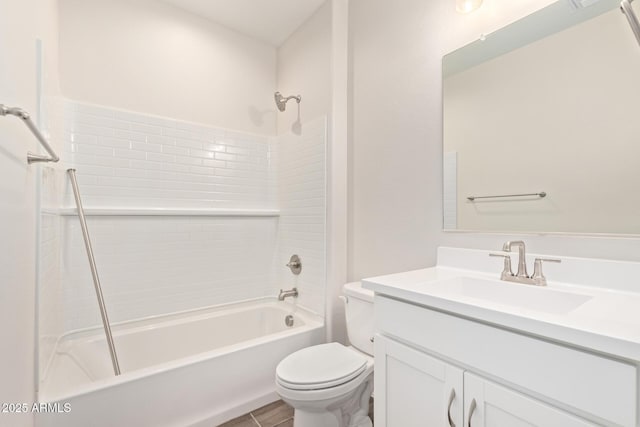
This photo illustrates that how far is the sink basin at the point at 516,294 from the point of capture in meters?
0.91

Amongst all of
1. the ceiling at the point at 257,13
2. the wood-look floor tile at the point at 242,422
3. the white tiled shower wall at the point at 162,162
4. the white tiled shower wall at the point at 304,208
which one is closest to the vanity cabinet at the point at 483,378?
the wood-look floor tile at the point at 242,422

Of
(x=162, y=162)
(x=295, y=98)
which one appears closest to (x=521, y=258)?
(x=295, y=98)

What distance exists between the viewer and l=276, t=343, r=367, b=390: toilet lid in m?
1.26

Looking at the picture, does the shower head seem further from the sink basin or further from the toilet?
the sink basin

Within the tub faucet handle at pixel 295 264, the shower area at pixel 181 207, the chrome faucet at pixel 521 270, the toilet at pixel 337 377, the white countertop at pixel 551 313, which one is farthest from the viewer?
the tub faucet handle at pixel 295 264

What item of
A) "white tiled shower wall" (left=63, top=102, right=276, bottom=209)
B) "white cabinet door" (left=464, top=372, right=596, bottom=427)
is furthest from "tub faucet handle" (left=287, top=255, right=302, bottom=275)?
"white cabinet door" (left=464, top=372, right=596, bottom=427)

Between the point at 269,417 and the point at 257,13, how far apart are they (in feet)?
9.02

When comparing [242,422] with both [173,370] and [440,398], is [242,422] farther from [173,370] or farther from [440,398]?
[440,398]

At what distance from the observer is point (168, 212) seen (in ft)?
6.71

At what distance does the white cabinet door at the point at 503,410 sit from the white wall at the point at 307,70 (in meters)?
1.76

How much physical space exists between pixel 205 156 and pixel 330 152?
3.37 ft

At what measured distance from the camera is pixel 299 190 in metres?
2.28

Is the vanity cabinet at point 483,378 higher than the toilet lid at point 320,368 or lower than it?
higher

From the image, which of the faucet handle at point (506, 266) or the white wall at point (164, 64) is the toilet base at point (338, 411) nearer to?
the faucet handle at point (506, 266)
